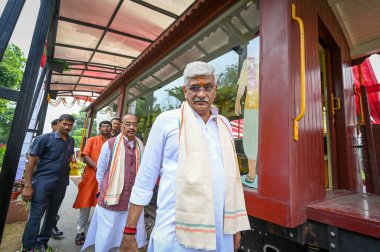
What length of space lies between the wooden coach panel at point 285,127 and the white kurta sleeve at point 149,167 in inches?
46.9

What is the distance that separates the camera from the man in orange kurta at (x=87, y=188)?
3.89 m

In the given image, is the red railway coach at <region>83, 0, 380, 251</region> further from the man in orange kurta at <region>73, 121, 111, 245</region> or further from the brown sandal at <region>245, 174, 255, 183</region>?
the man in orange kurta at <region>73, 121, 111, 245</region>

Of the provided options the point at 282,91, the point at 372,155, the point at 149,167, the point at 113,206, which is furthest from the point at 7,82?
the point at 372,155

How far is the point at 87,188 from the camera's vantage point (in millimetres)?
4074

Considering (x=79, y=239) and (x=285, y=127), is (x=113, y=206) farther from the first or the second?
(x=285, y=127)

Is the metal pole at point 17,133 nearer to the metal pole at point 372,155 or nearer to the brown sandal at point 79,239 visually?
the brown sandal at point 79,239

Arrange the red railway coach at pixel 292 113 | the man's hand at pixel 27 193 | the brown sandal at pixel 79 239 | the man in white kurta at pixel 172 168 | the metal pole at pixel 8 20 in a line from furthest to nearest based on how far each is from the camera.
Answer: the brown sandal at pixel 79 239, the man's hand at pixel 27 193, the metal pole at pixel 8 20, the red railway coach at pixel 292 113, the man in white kurta at pixel 172 168

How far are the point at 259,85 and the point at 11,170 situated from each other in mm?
2950

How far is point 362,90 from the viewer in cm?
366

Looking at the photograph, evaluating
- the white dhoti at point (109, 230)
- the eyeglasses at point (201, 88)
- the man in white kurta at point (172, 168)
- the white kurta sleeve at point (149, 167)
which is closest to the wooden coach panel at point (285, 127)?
the man in white kurta at point (172, 168)

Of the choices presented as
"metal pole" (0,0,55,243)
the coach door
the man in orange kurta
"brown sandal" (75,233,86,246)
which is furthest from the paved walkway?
the coach door

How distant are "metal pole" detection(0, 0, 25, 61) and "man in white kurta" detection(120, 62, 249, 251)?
198cm

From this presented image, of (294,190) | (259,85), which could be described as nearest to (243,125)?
(259,85)

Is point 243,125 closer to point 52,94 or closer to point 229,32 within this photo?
point 229,32
